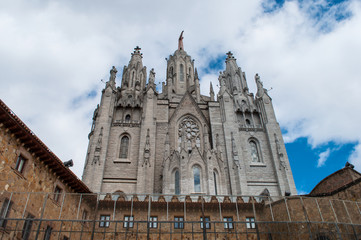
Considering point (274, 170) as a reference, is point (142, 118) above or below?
above

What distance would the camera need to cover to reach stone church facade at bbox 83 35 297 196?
92.6 ft

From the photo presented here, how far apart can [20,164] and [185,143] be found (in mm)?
16505

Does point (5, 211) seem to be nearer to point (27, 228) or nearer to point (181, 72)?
point (27, 228)

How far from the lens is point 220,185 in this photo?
27.5 m

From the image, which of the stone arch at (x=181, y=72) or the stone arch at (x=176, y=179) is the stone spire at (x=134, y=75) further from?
the stone arch at (x=176, y=179)

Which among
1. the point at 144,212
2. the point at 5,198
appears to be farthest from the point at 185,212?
the point at 5,198

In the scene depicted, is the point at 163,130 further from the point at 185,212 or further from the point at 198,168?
the point at 185,212

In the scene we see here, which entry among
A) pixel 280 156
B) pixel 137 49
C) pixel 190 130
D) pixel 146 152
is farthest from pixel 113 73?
pixel 280 156

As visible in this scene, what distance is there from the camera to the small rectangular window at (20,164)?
15.5 metres

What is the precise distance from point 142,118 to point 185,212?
15225mm

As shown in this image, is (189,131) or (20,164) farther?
(189,131)

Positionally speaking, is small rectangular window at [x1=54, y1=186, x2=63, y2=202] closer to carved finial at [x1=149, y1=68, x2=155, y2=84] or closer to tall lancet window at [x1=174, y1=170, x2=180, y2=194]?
tall lancet window at [x1=174, y1=170, x2=180, y2=194]

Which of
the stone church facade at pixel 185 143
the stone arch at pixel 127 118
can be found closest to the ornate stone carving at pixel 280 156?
the stone church facade at pixel 185 143

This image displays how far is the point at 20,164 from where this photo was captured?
15820 millimetres
